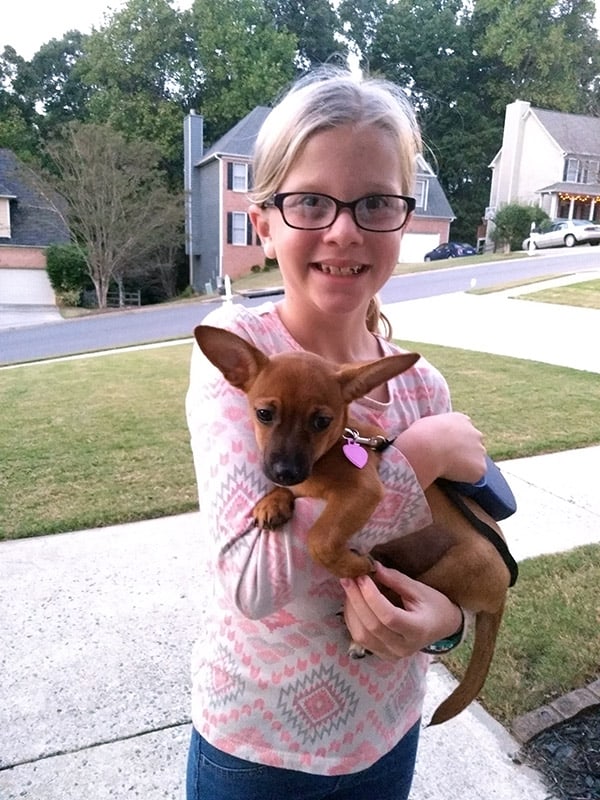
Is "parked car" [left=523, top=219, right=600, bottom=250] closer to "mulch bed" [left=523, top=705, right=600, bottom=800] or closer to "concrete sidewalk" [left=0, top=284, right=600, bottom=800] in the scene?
"concrete sidewalk" [left=0, top=284, right=600, bottom=800]

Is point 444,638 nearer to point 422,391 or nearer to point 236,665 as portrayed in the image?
point 236,665

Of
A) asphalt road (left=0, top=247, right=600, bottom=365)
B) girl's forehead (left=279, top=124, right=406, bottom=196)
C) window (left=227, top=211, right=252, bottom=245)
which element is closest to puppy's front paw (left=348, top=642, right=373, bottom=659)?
girl's forehead (left=279, top=124, right=406, bottom=196)

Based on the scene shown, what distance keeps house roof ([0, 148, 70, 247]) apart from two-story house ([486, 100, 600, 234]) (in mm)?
26163

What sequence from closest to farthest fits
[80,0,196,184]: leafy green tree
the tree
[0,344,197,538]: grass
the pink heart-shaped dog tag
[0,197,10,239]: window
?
the pink heart-shaped dog tag < [0,344,197,538]: grass < the tree < [0,197,10,239]: window < [80,0,196,184]: leafy green tree

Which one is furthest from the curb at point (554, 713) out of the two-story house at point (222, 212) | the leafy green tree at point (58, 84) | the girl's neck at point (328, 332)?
the leafy green tree at point (58, 84)

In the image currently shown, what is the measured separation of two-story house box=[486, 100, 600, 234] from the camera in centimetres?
4338

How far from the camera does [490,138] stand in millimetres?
50094

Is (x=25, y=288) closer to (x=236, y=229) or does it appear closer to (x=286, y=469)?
(x=236, y=229)

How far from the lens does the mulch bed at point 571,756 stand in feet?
7.86

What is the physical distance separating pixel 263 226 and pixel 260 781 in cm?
124

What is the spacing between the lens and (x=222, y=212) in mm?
34312

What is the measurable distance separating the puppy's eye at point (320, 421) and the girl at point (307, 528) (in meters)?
0.14

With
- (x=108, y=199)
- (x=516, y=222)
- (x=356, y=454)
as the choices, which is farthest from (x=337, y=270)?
(x=516, y=222)

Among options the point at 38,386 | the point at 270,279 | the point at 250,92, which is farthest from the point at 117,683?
the point at 250,92
